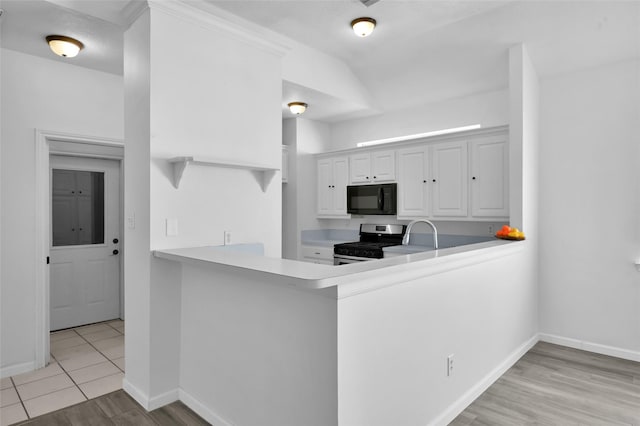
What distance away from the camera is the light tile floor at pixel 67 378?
264 cm

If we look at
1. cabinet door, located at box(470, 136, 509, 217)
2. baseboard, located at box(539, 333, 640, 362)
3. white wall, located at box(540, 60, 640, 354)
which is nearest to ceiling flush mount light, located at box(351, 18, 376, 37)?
cabinet door, located at box(470, 136, 509, 217)

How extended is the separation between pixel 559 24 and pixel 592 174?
1415mm

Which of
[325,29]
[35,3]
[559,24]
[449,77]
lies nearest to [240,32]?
[325,29]

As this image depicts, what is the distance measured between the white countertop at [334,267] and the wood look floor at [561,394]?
941 mm

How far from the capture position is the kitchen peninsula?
5.39 feet

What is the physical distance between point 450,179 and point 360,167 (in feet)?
4.17

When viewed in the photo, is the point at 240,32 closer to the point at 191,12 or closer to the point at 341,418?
the point at 191,12

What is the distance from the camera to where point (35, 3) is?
258cm

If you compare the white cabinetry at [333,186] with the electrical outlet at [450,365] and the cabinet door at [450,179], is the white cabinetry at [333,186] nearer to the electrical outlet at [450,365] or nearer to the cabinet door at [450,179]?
the cabinet door at [450,179]

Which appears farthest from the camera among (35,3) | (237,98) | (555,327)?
(555,327)

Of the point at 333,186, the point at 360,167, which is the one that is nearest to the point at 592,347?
the point at 360,167

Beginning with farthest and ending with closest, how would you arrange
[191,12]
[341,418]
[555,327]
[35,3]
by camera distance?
[555,327]
[191,12]
[35,3]
[341,418]

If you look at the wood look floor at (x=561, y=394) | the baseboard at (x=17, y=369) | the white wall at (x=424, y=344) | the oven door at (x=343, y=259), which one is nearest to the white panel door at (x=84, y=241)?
the baseboard at (x=17, y=369)

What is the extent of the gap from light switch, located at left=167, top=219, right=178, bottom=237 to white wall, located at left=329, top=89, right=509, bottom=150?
3.37 meters
